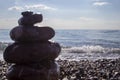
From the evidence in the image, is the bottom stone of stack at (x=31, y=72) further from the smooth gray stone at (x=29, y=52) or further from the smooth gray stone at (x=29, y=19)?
the smooth gray stone at (x=29, y=19)

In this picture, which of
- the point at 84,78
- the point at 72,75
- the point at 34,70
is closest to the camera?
the point at 34,70

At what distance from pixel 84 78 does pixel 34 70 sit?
372 cm

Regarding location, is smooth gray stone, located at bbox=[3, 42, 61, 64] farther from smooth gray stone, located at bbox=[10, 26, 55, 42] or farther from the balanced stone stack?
smooth gray stone, located at bbox=[10, 26, 55, 42]

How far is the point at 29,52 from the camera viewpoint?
820 centimetres

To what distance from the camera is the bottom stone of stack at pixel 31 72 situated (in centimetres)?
814

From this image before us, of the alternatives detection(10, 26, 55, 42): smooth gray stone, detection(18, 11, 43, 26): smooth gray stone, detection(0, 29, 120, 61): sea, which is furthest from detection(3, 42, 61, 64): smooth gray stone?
detection(0, 29, 120, 61): sea

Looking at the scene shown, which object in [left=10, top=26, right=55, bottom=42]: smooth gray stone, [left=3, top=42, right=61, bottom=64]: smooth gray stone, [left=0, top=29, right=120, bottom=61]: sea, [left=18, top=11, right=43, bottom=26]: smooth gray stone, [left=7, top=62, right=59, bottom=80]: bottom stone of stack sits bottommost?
[left=0, top=29, right=120, bottom=61]: sea

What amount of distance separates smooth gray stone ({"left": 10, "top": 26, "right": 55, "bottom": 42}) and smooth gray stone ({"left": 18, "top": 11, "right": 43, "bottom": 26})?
13 cm

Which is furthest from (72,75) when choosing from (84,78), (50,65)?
(50,65)

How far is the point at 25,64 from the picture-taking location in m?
8.25

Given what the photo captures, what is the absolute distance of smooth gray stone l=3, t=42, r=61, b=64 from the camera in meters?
8.20

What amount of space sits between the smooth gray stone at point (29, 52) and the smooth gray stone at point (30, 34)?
14 cm

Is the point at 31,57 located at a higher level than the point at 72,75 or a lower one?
higher

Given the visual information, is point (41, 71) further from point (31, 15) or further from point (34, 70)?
point (31, 15)
